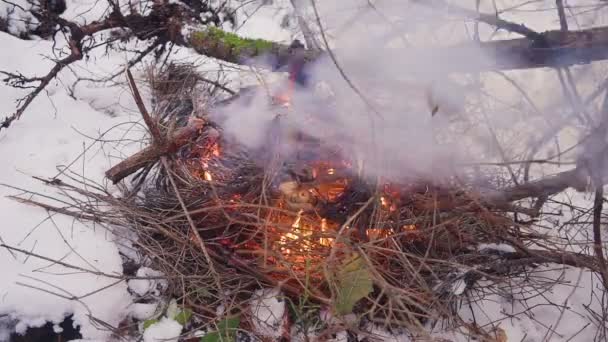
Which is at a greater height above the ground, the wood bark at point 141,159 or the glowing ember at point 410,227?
the wood bark at point 141,159

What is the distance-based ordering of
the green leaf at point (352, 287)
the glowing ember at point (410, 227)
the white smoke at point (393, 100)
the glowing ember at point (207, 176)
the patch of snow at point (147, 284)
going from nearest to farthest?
the green leaf at point (352, 287)
the patch of snow at point (147, 284)
the glowing ember at point (410, 227)
the white smoke at point (393, 100)
the glowing ember at point (207, 176)

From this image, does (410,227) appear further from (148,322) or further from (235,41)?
(235,41)

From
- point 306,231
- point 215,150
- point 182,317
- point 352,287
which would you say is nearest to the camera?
point 352,287

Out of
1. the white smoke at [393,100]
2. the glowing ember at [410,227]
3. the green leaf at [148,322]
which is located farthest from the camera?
the white smoke at [393,100]

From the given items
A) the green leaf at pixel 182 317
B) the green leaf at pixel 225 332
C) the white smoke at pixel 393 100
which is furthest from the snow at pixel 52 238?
the white smoke at pixel 393 100

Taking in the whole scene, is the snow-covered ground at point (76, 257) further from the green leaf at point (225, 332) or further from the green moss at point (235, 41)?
the green moss at point (235, 41)

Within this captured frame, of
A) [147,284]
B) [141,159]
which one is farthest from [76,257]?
[141,159]

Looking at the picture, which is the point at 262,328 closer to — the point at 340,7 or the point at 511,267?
the point at 511,267

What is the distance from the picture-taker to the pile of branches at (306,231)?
2.06 meters

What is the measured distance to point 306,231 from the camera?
7.00 feet

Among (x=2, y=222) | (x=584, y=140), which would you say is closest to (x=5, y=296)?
(x=2, y=222)

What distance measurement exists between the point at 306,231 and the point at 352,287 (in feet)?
1.10

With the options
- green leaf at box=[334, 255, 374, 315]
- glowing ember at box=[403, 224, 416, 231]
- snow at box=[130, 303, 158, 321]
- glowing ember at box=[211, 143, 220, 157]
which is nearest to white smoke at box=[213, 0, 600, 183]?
glowing ember at box=[211, 143, 220, 157]

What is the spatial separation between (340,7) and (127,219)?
58.5 inches
